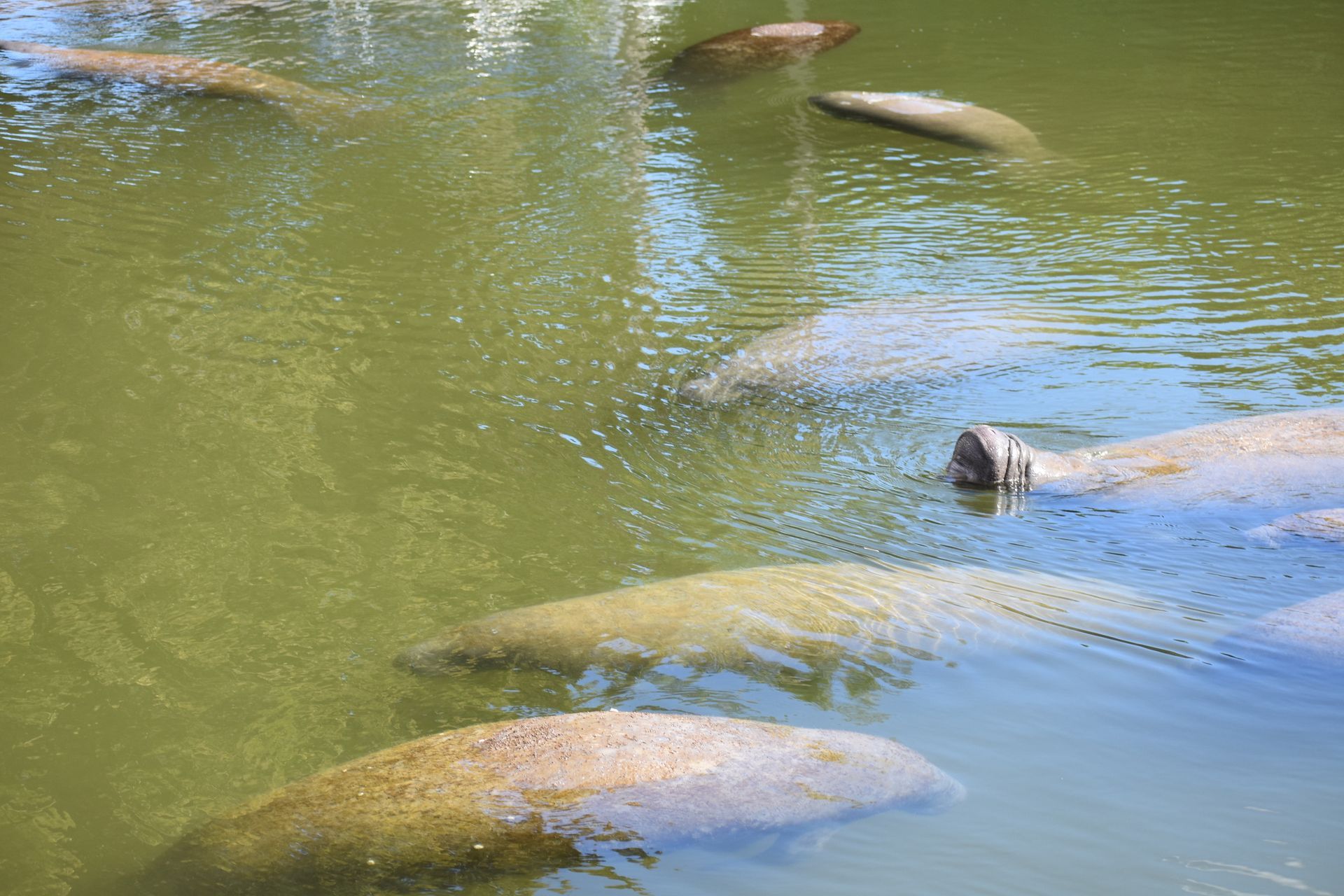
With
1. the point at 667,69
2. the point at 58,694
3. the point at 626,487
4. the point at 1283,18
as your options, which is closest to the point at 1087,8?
the point at 1283,18

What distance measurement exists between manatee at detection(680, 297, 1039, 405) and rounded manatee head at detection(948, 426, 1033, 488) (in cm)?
115

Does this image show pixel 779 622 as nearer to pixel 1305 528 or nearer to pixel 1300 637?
pixel 1300 637

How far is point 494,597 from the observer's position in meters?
4.55

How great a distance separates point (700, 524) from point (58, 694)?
239 cm

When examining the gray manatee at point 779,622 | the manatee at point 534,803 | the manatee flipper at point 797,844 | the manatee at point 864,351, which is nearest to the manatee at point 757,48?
the manatee at point 864,351

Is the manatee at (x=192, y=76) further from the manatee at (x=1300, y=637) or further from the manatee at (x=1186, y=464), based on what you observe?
the manatee at (x=1300, y=637)

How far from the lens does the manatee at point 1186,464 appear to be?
5.16 metres

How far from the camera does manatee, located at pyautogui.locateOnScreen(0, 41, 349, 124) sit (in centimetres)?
1232

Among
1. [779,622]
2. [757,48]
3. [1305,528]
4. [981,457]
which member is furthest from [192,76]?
[1305,528]

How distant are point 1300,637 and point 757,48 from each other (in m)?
11.7

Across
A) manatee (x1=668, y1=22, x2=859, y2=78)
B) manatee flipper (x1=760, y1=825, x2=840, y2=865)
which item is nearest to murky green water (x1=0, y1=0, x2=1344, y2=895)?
manatee flipper (x1=760, y1=825, x2=840, y2=865)

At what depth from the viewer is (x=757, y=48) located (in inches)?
563

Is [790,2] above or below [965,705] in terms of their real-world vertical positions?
above

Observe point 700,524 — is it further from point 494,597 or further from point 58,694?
point 58,694
